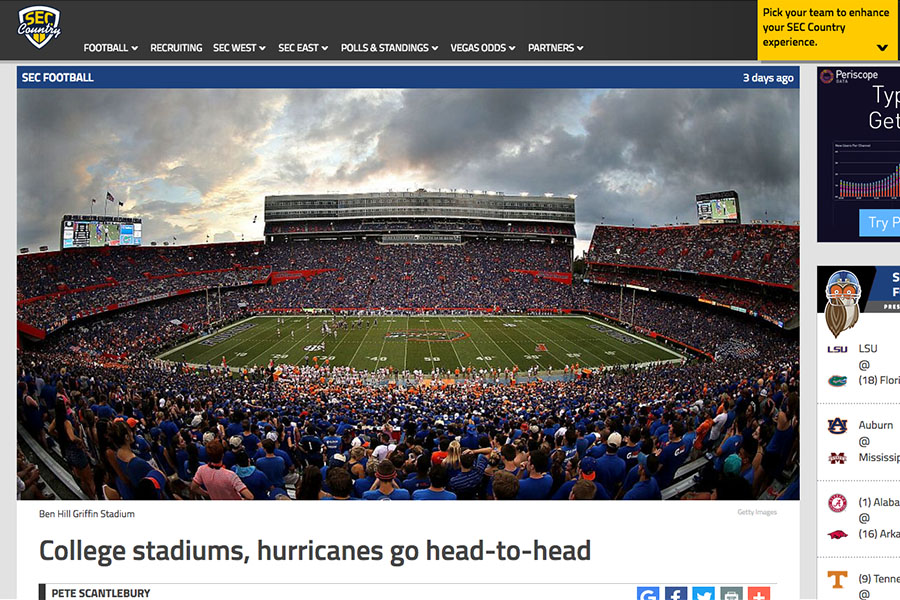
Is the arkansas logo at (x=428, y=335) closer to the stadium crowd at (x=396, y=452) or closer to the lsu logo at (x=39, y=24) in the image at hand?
the stadium crowd at (x=396, y=452)

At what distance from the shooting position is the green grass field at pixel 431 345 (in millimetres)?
20812

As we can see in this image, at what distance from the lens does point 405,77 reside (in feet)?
11.1

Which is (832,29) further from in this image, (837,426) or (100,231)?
(100,231)

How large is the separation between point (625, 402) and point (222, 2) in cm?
947

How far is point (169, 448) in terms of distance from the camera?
14.6ft

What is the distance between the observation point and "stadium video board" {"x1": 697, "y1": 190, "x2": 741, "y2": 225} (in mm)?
24500

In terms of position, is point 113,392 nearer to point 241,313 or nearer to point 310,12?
point 310,12

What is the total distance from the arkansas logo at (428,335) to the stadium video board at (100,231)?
14874 mm

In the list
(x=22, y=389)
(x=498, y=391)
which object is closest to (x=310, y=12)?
(x=22, y=389)

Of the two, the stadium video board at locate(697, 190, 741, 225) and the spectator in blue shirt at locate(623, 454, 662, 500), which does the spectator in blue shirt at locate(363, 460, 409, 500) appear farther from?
the stadium video board at locate(697, 190, 741, 225)
